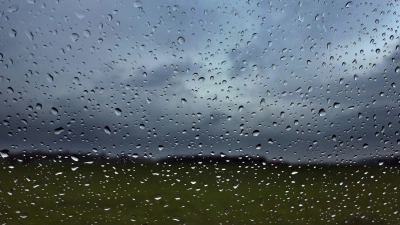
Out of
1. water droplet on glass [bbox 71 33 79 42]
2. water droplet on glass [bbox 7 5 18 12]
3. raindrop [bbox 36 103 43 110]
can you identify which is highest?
water droplet on glass [bbox 7 5 18 12]

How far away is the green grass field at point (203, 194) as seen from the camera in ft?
4.45

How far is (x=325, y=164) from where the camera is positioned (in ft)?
5.14

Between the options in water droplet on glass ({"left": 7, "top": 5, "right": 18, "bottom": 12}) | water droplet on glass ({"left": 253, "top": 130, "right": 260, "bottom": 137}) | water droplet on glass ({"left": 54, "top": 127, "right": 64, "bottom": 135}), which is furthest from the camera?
water droplet on glass ({"left": 253, "top": 130, "right": 260, "bottom": 137})

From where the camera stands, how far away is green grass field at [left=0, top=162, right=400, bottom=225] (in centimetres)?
136

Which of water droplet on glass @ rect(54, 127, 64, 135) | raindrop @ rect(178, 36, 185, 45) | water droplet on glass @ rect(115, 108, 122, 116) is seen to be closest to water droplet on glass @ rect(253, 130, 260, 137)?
raindrop @ rect(178, 36, 185, 45)

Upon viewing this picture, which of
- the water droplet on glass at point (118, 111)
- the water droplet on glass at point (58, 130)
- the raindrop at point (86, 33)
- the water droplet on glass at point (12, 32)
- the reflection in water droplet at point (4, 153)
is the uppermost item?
the raindrop at point (86, 33)

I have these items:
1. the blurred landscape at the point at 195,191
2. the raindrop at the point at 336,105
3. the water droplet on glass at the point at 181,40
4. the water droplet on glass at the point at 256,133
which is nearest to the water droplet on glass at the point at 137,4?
the water droplet on glass at the point at 181,40

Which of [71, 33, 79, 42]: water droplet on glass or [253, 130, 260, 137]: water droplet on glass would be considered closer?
[71, 33, 79, 42]: water droplet on glass

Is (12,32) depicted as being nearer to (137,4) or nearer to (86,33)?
(86,33)

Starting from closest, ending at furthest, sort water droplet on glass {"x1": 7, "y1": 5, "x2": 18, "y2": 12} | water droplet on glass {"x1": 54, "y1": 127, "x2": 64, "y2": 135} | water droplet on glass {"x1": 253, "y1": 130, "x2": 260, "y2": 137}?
water droplet on glass {"x1": 7, "y1": 5, "x2": 18, "y2": 12}
water droplet on glass {"x1": 54, "y1": 127, "x2": 64, "y2": 135}
water droplet on glass {"x1": 253, "y1": 130, "x2": 260, "y2": 137}

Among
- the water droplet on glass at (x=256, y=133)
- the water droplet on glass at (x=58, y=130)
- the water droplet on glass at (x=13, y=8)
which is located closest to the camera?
the water droplet on glass at (x=13, y=8)

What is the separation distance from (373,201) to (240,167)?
2.90 feet

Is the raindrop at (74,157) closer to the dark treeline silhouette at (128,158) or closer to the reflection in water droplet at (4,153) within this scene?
the dark treeline silhouette at (128,158)

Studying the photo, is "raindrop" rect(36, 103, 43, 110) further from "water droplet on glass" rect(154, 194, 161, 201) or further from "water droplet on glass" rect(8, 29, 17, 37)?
"water droplet on glass" rect(154, 194, 161, 201)
